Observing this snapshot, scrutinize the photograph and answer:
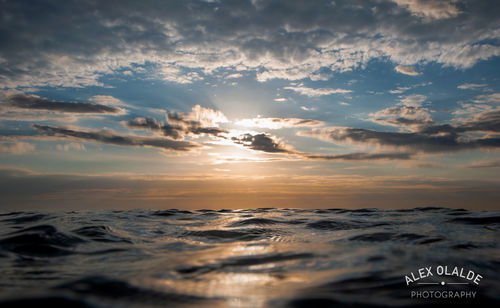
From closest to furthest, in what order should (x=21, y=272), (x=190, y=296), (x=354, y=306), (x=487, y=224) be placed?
(x=354, y=306) → (x=190, y=296) → (x=21, y=272) → (x=487, y=224)

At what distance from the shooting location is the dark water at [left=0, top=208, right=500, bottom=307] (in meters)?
3.37

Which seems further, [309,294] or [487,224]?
[487,224]

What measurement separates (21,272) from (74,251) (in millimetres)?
1906

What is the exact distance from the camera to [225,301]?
3.31 meters

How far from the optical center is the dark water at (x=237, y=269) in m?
3.37

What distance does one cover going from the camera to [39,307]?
118 inches

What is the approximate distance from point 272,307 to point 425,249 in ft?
16.3

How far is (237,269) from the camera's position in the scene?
192 inches

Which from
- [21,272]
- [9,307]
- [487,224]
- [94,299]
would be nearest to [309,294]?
[94,299]

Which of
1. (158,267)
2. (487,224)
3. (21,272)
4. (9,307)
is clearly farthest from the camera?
(487,224)

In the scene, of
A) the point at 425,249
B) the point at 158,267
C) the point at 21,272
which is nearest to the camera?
the point at 21,272

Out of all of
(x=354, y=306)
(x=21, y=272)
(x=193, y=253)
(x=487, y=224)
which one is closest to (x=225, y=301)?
(x=354, y=306)

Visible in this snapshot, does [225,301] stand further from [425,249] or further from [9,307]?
[425,249]

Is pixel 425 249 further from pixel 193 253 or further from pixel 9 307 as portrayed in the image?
pixel 9 307
